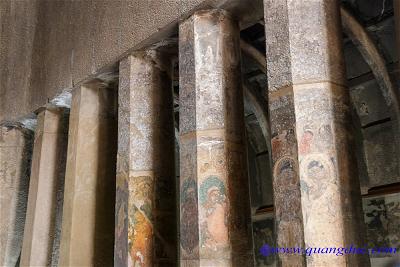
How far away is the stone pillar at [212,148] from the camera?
3.33 m

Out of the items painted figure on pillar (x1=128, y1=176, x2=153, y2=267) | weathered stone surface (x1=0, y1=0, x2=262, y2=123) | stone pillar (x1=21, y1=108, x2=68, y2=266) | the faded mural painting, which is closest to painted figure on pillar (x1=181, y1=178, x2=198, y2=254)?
painted figure on pillar (x1=128, y1=176, x2=153, y2=267)

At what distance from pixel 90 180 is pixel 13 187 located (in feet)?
6.08

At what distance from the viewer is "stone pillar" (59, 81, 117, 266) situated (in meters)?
4.57

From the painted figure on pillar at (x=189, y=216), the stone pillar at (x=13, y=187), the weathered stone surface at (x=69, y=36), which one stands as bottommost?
the painted figure on pillar at (x=189, y=216)

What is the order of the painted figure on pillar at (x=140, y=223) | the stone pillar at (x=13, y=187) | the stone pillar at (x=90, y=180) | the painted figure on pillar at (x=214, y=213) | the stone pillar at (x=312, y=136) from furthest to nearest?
the stone pillar at (x=13, y=187), the stone pillar at (x=90, y=180), the painted figure on pillar at (x=140, y=223), the painted figure on pillar at (x=214, y=213), the stone pillar at (x=312, y=136)

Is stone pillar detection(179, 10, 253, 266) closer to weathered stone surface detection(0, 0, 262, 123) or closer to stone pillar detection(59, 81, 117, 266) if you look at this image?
weathered stone surface detection(0, 0, 262, 123)

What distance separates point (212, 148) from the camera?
347 cm

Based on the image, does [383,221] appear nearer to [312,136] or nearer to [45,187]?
[312,136]

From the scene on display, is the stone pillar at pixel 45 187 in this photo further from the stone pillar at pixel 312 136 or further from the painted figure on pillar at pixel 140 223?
the stone pillar at pixel 312 136

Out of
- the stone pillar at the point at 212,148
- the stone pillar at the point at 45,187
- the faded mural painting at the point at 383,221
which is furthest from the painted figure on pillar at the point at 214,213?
the faded mural painting at the point at 383,221

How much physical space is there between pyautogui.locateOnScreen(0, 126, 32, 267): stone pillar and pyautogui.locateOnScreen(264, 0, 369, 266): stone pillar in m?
4.13

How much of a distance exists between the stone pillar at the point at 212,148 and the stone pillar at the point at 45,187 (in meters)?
2.32

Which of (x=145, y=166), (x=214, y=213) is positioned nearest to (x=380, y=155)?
(x=145, y=166)

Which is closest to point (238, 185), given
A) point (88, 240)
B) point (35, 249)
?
point (88, 240)
